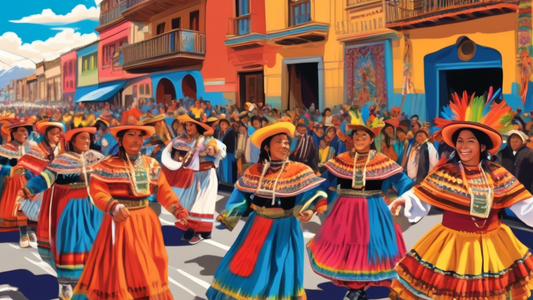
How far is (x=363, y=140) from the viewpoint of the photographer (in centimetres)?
600

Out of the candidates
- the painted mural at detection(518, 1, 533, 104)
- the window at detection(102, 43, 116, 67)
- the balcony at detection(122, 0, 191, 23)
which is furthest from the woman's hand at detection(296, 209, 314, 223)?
the window at detection(102, 43, 116, 67)

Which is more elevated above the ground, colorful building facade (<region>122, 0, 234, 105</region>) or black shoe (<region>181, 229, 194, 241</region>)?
colorful building facade (<region>122, 0, 234, 105</region>)

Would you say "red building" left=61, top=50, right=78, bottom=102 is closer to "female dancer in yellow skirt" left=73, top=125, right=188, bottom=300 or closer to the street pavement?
the street pavement

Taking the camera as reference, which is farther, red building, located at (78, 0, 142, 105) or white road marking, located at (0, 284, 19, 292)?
red building, located at (78, 0, 142, 105)

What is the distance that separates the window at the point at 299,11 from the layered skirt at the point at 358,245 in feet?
33.4

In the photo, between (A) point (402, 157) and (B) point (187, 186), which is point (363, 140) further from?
(A) point (402, 157)

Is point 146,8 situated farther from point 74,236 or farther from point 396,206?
point 396,206

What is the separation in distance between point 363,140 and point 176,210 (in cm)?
211

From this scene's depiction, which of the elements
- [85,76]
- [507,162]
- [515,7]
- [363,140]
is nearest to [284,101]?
[515,7]

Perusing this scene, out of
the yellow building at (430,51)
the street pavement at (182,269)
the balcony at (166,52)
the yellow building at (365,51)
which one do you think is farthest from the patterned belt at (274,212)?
the balcony at (166,52)

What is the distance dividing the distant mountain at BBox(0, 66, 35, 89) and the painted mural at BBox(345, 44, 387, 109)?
53.8 ft

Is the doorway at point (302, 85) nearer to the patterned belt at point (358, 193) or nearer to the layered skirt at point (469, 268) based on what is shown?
the patterned belt at point (358, 193)

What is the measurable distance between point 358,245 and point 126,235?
2.26 metres

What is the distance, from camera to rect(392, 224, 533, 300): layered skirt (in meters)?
4.21
